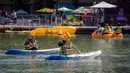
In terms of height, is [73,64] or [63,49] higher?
[63,49]

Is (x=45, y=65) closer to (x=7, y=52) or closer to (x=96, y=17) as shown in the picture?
(x=7, y=52)

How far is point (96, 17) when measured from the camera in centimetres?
6166

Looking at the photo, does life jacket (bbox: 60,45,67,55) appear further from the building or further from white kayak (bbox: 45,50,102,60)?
the building

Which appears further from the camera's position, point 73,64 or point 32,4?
point 32,4

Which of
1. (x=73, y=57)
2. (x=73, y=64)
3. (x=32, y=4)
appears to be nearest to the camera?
(x=73, y=64)

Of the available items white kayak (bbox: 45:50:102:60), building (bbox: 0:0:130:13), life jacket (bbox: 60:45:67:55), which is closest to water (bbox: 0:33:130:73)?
white kayak (bbox: 45:50:102:60)

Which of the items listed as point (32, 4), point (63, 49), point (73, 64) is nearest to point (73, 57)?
point (63, 49)

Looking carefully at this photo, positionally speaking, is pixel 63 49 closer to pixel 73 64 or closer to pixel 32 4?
pixel 73 64

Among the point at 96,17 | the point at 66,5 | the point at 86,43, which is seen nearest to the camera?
the point at 86,43

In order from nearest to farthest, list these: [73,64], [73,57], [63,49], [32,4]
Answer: [73,64] < [63,49] < [73,57] < [32,4]

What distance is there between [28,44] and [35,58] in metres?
2.61

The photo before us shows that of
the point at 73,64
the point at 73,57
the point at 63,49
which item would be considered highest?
the point at 63,49

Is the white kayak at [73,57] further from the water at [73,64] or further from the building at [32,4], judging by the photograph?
the building at [32,4]

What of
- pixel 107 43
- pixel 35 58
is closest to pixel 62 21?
pixel 107 43
